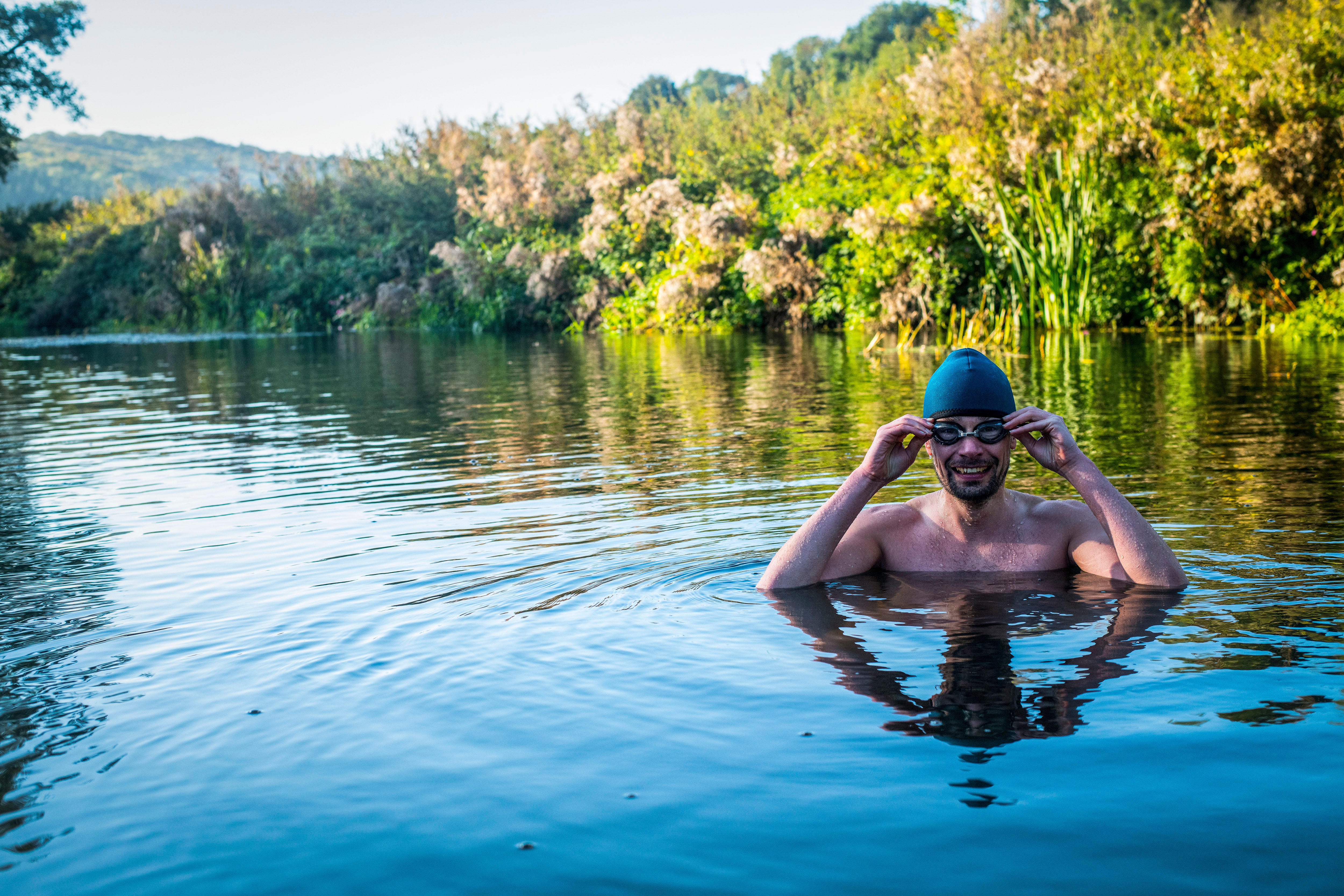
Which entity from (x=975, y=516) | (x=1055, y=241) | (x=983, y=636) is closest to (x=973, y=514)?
(x=975, y=516)

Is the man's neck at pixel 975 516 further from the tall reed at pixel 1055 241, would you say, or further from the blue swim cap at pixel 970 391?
the tall reed at pixel 1055 241

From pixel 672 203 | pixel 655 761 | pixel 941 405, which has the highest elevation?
pixel 672 203

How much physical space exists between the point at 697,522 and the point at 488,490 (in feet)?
7.27

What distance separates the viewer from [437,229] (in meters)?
47.9

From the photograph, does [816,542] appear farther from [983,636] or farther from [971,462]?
[983,636]

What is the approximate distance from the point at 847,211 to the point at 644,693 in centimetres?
2902

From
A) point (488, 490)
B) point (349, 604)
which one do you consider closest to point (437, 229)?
point (488, 490)

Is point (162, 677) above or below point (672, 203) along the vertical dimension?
below

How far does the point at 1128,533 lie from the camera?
493 cm

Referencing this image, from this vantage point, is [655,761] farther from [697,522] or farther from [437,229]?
[437,229]

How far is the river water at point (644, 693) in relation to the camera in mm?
2840

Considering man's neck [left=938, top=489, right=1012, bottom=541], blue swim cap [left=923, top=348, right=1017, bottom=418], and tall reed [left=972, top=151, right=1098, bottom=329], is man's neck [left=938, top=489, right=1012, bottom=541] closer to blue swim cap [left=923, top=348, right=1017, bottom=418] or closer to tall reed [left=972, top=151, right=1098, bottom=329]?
blue swim cap [left=923, top=348, right=1017, bottom=418]

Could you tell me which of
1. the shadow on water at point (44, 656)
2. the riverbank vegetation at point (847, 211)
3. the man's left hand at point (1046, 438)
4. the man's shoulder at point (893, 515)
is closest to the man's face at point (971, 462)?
the man's left hand at point (1046, 438)

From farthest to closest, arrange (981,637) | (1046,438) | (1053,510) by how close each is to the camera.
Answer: (1053,510) → (1046,438) → (981,637)
